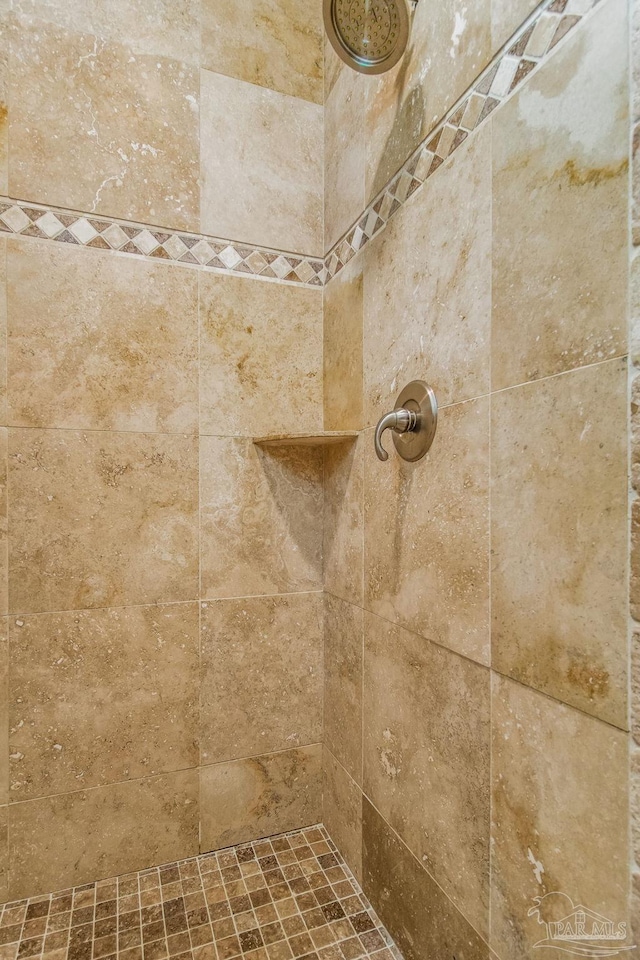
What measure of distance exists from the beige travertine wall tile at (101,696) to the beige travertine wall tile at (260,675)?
0.14 ft

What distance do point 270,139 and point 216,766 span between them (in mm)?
1574

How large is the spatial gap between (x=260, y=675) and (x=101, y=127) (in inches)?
52.7

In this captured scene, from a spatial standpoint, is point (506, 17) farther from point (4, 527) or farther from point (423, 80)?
point (4, 527)

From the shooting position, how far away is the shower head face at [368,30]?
805 mm

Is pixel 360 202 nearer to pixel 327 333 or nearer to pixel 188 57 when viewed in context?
pixel 327 333

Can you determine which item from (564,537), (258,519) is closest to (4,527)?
(258,519)

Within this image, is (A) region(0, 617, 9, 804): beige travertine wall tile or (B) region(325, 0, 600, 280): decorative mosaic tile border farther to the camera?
(A) region(0, 617, 9, 804): beige travertine wall tile

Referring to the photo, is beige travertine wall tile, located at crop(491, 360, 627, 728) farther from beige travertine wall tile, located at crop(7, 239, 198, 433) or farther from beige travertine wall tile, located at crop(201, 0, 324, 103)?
beige travertine wall tile, located at crop(201, 0, 324, 103)

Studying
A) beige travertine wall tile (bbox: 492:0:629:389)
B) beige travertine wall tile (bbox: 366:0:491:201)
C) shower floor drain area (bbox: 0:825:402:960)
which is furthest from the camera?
shower floor drain area (bbox: 0:825:402:960)

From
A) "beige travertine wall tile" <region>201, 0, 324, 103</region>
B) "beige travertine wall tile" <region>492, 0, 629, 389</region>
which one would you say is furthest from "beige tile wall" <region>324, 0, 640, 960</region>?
"beige travertine wall tile" <region>201, 0, 324, 103</region>

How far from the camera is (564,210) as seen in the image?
0.58 m

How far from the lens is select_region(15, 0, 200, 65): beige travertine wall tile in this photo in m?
1.04

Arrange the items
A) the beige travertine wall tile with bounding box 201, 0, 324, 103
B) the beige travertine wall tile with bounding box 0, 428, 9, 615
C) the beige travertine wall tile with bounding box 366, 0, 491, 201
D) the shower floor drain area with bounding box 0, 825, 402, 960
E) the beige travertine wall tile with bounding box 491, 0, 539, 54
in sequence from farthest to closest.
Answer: the beige travertine wall tile with bounding box 201, 0, 324, 103
the beige travertine wall tile with bounding box 0, 428, 9, 615
the shower floor drain area with bounding box 0, 825, 402, 960
the beige travertine wall tile with bounding box 366, 0, 491, 201
the beige travertine wall tile with bounding box 491, 0, 539, 54

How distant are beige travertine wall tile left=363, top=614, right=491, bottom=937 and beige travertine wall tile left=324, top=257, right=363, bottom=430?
0.49m
